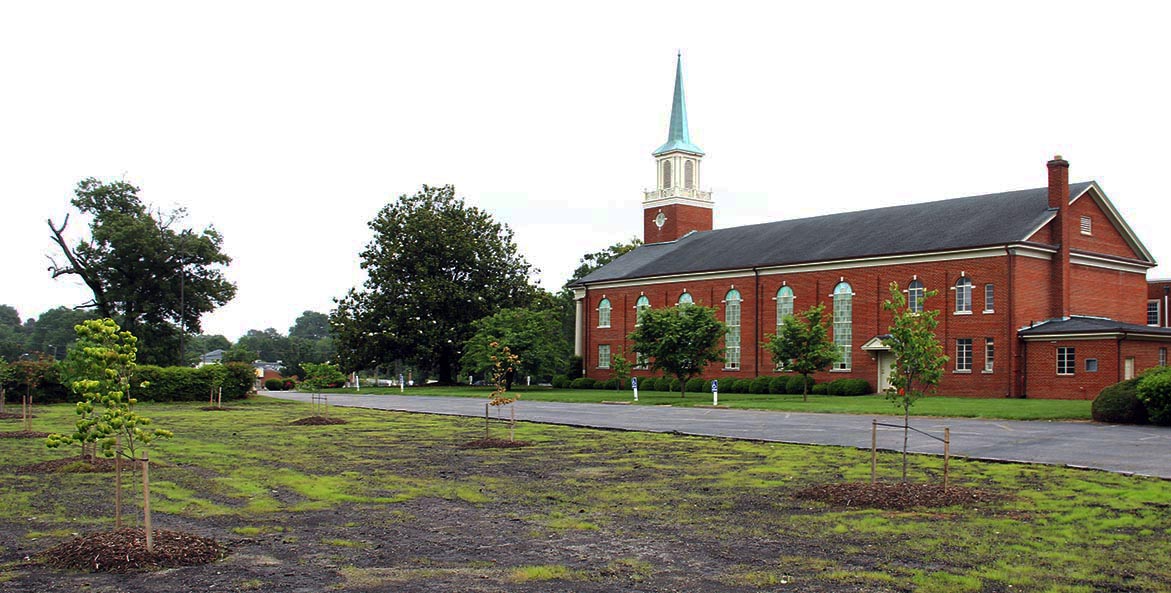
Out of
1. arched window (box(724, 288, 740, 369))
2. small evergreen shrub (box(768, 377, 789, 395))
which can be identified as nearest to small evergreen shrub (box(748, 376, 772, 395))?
small evergreen shrub (box(768, 377, 789, 395))

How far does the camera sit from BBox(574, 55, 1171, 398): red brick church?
148ft

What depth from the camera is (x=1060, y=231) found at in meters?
47.8

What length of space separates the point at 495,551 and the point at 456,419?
20.2 meters

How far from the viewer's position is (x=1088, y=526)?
417 inches

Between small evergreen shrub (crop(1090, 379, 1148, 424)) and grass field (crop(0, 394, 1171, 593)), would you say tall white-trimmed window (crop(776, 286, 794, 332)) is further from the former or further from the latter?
grass field (crop(0, 394, 1171, 593))

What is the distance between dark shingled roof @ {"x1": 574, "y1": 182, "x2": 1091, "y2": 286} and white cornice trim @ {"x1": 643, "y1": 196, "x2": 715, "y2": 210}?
265cm

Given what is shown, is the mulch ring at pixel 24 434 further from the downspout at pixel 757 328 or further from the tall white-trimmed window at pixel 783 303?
the downspout at pixel 757 328

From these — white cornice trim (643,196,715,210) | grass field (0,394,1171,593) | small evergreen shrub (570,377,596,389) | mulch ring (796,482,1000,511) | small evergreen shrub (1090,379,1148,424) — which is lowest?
small evergreen shrub (570,377,596,389)

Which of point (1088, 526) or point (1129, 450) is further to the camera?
point (1129, 450)

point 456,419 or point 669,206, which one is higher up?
point 669,206

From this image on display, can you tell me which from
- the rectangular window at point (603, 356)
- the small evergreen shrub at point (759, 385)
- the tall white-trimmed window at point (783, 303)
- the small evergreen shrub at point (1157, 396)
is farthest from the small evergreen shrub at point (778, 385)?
the small evergreen shrub at point (1157, 396)

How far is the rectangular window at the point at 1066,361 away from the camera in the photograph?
43.9m

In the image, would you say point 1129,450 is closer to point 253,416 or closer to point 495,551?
point 495,551

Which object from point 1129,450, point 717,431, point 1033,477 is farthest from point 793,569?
point 717,431
